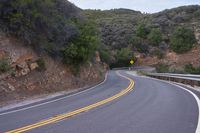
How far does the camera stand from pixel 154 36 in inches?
3497

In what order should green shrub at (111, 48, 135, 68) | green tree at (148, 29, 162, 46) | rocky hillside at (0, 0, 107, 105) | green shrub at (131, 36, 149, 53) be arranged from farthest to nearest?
green shrub at (131, 36, 149, 53), green tree at (148, 29, 162, 46), green shrub at (111, 48, 135, 68), rocky hillside at (0, 0, 107, 105)

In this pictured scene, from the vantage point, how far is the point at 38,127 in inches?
374

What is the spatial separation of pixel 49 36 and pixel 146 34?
227 ft

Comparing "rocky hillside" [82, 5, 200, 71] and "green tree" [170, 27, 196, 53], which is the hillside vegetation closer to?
"rocky hillside" [82, 5, 200, 71]

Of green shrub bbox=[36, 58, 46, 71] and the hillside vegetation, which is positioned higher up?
the hillside vegetation

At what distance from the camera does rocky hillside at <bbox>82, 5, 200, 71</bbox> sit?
271 ft

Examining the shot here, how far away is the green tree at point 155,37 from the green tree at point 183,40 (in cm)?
645

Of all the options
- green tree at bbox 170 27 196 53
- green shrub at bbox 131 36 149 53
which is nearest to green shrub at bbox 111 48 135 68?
green shrub at bbox 131 36 149 53

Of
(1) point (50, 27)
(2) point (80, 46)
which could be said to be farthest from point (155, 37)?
(1) point (50, 27)

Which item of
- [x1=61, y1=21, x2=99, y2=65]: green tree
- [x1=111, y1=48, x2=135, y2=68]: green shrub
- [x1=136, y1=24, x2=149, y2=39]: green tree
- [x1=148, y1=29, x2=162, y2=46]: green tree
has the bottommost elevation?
[x1=111, y1=48, x2=135, y2=68]: green shrub

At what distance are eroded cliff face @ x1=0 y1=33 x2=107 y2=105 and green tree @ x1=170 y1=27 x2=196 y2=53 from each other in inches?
2224

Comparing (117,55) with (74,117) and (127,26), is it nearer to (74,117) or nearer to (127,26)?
(127,26)

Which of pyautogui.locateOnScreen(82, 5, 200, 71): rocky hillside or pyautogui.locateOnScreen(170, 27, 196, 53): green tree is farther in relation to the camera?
pyautogui.locateOnScreen(82, 5, 200, 71): rocky hillside

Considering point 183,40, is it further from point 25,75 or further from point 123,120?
point 123,120
